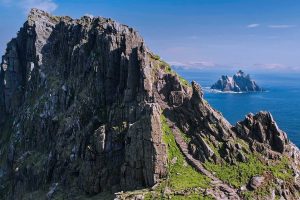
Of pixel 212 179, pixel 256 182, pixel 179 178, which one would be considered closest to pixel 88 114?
pixel 179 178

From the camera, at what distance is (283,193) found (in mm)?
105750

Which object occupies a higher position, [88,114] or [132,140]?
[88,114]

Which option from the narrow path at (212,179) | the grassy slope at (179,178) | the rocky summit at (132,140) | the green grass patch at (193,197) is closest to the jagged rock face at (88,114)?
the rocky summit at (132,140)

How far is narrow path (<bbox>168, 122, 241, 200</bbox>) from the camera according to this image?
10231cm

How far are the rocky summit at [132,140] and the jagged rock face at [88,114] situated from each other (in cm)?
30

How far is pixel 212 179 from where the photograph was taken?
107 metres

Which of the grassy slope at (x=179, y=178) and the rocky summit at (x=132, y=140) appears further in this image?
the rocky summit at (x=132, y=140)

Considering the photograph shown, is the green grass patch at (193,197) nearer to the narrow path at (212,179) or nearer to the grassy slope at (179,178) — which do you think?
the grassy slope at (179,178)

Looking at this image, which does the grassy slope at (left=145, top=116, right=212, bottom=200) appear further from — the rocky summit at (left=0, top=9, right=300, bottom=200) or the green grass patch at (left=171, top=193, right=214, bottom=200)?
the rocky summit at (left=0, top=9, right=300, bottom=200)

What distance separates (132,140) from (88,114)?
30.2m

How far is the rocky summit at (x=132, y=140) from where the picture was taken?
108m

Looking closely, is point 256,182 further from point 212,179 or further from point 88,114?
point 88,114

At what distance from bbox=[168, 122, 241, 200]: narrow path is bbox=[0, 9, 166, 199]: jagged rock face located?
6.72 meters

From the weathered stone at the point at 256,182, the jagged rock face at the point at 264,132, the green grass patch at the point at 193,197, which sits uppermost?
the jagged rock face at the point at 264,132
